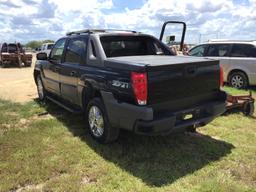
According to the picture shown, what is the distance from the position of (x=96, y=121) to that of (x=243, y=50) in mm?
7659

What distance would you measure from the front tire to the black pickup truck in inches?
229

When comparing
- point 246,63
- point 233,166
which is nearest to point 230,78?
point 246,63

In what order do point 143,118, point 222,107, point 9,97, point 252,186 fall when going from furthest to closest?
point 9,97
point 222,107
point 143,118
point 252,186

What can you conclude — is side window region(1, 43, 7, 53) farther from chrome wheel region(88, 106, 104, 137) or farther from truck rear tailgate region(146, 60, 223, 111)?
truck rear tailgate region(146, 60, 223, 111)

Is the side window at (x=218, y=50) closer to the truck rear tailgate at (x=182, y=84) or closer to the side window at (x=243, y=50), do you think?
the side window at (x=243, y=50)

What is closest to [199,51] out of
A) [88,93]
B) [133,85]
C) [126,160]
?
[88,93]

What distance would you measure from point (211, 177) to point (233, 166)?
538mm

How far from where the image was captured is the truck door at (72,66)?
20.7 ft

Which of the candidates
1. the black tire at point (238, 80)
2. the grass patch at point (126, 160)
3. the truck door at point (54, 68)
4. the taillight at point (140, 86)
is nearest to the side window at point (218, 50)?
the black tire at point (238, 80)

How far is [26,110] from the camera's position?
328 inches

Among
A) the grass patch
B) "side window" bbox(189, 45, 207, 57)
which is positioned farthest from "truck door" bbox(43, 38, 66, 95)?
"side window" bbox(189, 45, 207, 57)

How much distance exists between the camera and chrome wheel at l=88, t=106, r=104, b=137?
18.5 feet

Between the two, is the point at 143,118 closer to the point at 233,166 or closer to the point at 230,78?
the point at 233,166

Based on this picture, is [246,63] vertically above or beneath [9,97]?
above
